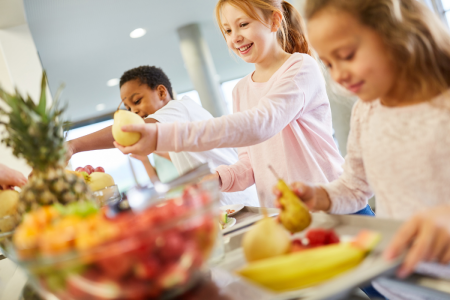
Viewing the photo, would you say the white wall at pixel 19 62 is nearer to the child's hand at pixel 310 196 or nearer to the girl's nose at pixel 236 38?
the girl's nose at pixel 236 38

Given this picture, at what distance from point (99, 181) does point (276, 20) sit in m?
0.91

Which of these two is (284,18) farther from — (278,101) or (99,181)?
(99,181)

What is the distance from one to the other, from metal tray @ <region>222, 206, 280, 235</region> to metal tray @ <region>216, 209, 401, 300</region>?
0.23 ft

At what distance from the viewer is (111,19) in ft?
16.1

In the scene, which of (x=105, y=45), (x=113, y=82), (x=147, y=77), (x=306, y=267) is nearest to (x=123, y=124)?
(x=306, y=267)

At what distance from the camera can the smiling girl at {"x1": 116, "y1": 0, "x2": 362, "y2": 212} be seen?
1.24 m

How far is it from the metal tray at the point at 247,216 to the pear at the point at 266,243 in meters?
0.36

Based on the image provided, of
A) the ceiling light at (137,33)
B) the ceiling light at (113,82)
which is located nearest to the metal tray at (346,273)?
the ceiling light at (137,33)

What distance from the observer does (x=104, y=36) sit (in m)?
5.43

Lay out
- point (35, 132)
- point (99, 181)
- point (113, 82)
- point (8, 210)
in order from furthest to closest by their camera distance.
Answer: point (113, 82)
point (99, 181)
point (8, 210)
point (35, 132)

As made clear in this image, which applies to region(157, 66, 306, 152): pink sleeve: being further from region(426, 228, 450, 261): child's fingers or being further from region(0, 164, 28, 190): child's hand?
region(426, 228, 450, 261): child's fingers

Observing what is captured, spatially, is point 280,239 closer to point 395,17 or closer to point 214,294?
point 214,294

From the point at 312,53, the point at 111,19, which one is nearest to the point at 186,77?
the point at 111,19

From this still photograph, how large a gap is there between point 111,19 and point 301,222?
486 cm
